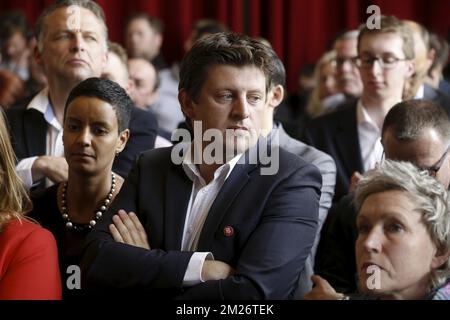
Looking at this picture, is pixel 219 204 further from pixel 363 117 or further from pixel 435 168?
pixel 363 117

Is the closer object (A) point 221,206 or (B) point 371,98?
(A) point 221,206

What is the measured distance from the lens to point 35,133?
10.0 feet

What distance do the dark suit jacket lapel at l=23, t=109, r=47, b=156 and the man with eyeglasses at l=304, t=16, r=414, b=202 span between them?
0.98 meters

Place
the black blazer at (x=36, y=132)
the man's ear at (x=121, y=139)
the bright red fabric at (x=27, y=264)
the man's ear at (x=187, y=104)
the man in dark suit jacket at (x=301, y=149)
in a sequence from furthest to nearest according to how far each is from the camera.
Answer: the black blazer at (x=36, y=132) < the man in dark suit jacket at (x=301, y=149) < the man's ear at (x=121, y=139) < the man's ear at (x=187, y=104) < the bright red fabric at (x=27, y=264)

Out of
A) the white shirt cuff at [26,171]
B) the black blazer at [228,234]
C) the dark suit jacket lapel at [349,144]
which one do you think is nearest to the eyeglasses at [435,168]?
the black blazer at [228,234]

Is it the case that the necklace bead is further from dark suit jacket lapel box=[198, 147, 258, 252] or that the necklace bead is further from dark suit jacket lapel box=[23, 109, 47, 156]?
dark suit jacket lapel box=[23, 109, 47, 156]

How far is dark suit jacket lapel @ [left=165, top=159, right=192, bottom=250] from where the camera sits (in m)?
2.33

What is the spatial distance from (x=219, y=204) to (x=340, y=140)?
1236 mm

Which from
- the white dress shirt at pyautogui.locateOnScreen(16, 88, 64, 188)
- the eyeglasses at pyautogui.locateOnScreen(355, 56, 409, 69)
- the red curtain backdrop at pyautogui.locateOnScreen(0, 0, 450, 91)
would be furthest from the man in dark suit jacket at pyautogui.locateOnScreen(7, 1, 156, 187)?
the red curtain backdrop at pyautogui.locateOnScreen(0, 0, 450, 91)

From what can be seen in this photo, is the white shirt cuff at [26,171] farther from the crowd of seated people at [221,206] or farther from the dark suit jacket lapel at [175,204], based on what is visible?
the dark suit jacket lapel at [175,204]

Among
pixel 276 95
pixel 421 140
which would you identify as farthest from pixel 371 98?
pixel 421 140

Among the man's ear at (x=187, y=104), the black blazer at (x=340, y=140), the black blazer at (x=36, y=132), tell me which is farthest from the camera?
the black blazer at (x=340, y=140)

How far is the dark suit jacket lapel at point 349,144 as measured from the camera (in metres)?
3.40

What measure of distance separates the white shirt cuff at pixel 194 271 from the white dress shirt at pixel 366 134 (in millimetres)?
1369
